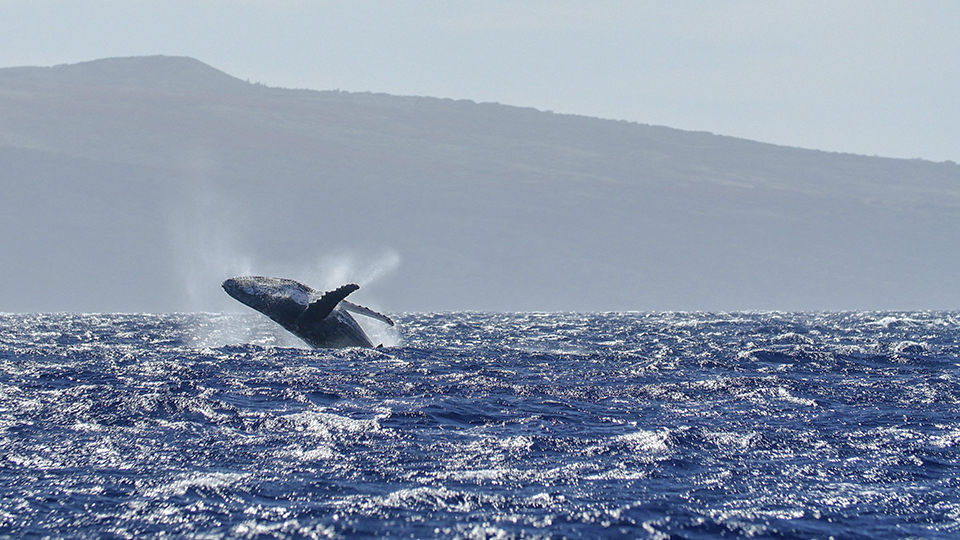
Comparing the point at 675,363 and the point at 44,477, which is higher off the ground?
the point at 44,477

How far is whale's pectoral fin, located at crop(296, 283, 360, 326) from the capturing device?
28.3m

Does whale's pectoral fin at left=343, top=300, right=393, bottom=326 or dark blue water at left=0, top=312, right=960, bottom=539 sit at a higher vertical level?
dark blue water at left=0, top=312, right=960, bottom=539

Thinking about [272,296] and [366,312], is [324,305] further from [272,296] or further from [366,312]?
[366,312]

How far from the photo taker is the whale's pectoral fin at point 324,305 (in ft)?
93.0

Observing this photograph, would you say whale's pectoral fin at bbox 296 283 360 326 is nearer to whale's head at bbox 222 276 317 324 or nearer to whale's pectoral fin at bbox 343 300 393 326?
whale's head at bbox 222 276 317 324

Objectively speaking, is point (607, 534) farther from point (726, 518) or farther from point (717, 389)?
point (717, 389)

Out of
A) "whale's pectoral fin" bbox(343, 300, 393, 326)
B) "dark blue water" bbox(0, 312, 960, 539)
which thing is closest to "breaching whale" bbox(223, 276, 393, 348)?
"whale's pectoral fin" bbox(343, 300, 393, 326)

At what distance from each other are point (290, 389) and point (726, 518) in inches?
487

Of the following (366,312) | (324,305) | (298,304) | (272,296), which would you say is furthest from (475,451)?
(366,312)

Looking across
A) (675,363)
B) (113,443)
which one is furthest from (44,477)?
(675,363)

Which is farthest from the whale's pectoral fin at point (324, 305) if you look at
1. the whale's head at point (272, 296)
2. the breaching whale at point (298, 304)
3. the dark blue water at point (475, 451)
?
the dark blue water at point (475, 451)

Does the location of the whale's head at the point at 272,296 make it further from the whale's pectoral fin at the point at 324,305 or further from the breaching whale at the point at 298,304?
the whale's pectoral fin at the point at 324,305

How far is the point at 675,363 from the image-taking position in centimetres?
2884

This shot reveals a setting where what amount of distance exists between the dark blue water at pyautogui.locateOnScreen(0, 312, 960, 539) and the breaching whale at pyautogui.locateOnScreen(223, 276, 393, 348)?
3.17 metres
